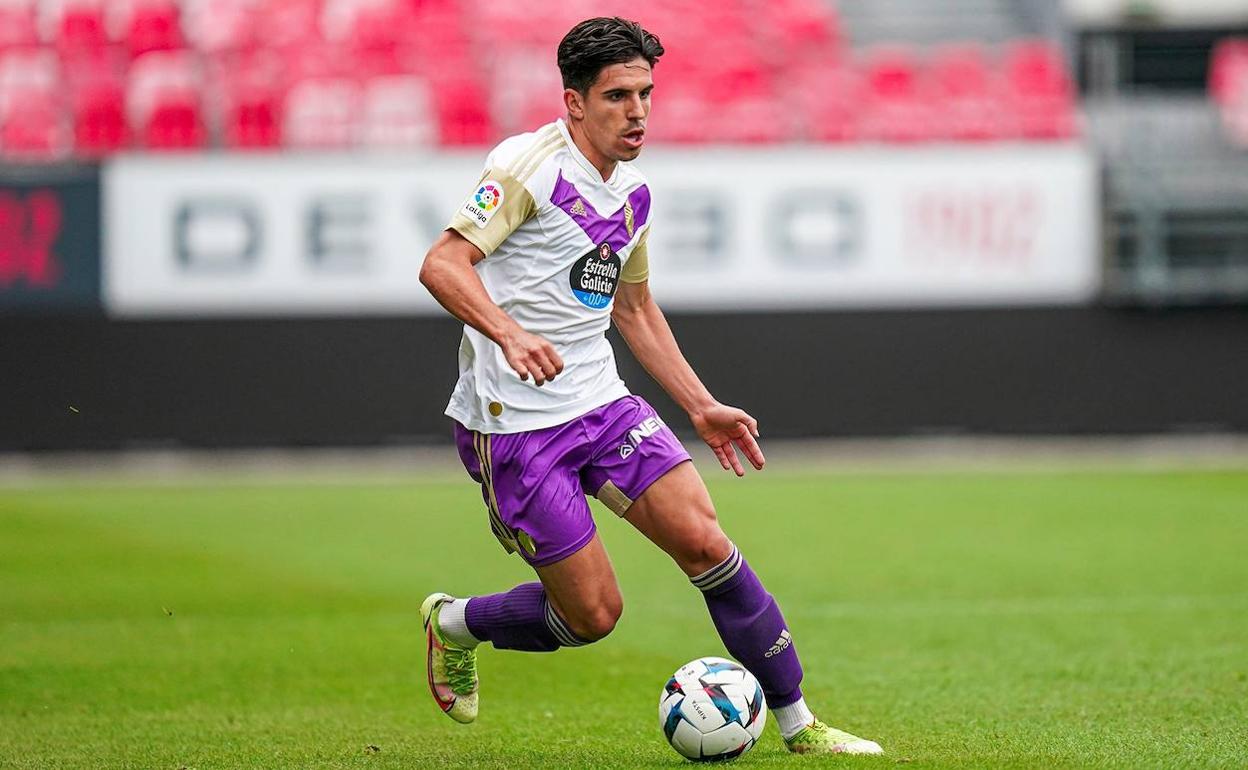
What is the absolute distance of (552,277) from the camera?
5379 millimetres

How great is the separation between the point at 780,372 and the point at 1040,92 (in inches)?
183

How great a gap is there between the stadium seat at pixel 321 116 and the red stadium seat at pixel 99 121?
1855mm

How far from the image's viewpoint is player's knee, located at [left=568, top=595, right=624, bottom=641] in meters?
5.36

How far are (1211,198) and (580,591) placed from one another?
15540 millimetres

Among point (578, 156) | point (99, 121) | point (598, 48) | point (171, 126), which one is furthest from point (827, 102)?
point (598, 48)

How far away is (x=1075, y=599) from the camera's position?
915 centimetres

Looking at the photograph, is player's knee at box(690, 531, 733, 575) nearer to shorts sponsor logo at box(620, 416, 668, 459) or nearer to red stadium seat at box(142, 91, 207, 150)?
shorts sponsor logo at box(620, 416, 668, 459)

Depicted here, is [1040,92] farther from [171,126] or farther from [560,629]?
[560,629]

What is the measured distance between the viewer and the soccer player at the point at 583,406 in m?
5.26

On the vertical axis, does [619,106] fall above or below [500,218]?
above

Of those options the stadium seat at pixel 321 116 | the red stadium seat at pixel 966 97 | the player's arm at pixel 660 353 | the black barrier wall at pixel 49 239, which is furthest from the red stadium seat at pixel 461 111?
the player's arm at pixel 660 353

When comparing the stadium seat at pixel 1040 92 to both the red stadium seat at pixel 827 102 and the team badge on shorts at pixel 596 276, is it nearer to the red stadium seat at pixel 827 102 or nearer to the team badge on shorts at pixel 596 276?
the red stadium seat at pixel 827 102

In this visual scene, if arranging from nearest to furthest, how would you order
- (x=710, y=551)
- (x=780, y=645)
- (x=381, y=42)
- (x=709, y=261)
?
(x=710, y=551) → (x=780, y=645) → (x=709, y=261) → (x=381, y=42)

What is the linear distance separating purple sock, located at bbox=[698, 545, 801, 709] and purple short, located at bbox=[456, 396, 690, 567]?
35 cm
